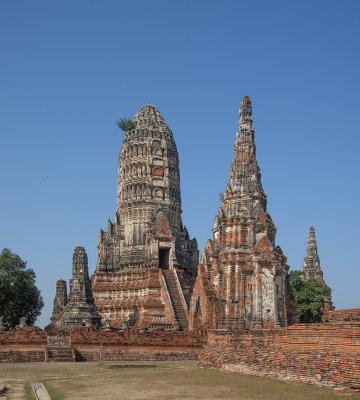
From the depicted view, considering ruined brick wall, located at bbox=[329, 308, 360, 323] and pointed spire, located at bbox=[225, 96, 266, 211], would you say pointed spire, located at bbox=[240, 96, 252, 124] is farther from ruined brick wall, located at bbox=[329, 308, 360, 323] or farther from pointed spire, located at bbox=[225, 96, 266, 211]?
ruined brick wall, located at bbox=[329, 308, 360, 323]

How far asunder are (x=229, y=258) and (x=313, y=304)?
13.3m

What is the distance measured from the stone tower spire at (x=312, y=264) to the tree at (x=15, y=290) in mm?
28306

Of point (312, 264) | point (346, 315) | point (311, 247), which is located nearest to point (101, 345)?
point (346, 315)

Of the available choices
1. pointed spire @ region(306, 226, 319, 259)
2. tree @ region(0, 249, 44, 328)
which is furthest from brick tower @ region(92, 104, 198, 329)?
pointed spire @ region(306, 226, 319, 259)

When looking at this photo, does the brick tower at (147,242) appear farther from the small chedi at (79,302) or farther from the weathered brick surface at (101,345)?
the weathered brick surface at (101,345)

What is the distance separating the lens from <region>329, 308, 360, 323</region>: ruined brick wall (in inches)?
682

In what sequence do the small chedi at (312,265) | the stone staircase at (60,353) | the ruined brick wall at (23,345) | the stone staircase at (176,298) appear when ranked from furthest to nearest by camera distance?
the small chedi at (312,265), the stone staircase at (176,298), the stone staircase at (60,353), the ruined brick wall at (23,345)

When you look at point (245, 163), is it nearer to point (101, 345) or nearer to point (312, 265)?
point (101, 345)

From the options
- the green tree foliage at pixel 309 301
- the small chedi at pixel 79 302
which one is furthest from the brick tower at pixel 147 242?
the green tree foliage at pixel 309 301

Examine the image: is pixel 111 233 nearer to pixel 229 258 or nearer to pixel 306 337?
pixel 229 258

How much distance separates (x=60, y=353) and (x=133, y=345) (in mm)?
3910

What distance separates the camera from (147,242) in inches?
1740

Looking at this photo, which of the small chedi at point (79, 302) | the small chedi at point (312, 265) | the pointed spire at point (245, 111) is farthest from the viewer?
the small chedi at point (312, 265)

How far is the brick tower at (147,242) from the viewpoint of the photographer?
4050 cm
